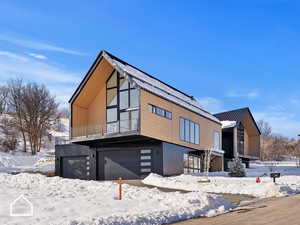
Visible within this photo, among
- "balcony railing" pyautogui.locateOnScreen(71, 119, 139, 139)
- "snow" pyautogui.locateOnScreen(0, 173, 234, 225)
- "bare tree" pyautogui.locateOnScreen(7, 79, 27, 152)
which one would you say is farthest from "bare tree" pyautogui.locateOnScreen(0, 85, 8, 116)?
"snow" pyautogui.locateOnScreen(0, 173, 234, 225)

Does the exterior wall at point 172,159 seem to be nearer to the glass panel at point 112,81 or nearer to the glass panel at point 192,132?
the glass panel at point 192,132

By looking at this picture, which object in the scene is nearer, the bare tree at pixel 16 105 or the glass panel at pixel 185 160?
the glass panel at pixel 185 160

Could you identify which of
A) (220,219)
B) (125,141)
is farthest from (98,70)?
(220,219)

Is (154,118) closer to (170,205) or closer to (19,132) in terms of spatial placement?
(170,205)

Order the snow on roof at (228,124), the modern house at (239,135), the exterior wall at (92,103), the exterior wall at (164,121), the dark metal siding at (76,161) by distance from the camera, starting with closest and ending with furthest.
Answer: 1. the exterior wall at (164,121)
2. the exterior wall at (92,103)
3. the dark metal siding at (76,161)
4. the snow on roof at (228,124)
5. the modern house at (239,135)

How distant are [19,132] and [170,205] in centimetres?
5562

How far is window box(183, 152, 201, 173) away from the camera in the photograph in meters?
32.5

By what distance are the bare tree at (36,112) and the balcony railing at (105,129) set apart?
98.5ft

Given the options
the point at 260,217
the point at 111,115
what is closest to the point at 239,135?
the point at 111,115

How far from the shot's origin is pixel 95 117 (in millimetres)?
32156

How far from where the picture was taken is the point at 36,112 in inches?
2422

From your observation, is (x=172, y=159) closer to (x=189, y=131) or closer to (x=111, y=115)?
(x=189, y=131)

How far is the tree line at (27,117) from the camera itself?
5994 centimetres

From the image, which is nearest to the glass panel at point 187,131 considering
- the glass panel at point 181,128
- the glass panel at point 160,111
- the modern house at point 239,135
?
the glass panel at point 181,128
